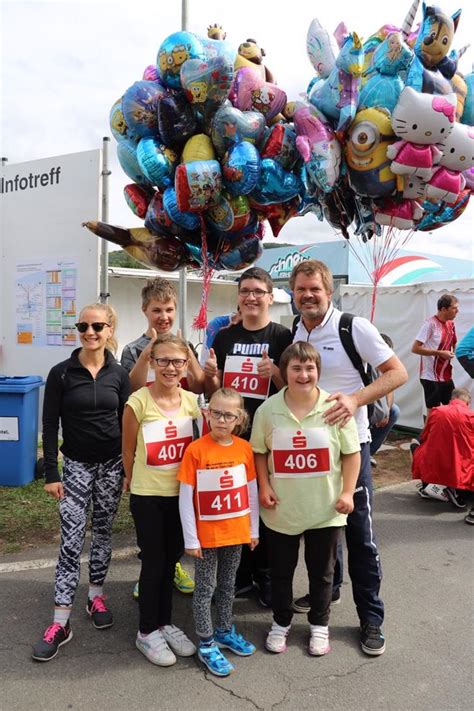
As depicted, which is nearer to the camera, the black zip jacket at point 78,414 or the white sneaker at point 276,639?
the white sneaker at point 276,639

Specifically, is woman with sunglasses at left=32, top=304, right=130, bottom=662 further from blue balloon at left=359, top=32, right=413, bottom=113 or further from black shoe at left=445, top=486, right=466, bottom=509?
black shoe at left=445, top=486, right=466, bottom=509

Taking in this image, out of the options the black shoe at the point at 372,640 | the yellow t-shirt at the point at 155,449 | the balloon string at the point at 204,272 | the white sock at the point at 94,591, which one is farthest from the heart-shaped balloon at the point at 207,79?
the black shoe at the point at 372,640

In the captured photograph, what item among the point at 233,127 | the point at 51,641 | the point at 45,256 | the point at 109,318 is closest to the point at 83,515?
the point at 51,641

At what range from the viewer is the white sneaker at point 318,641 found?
2709 mm

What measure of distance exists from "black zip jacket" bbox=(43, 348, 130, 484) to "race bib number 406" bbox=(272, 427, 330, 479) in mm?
932

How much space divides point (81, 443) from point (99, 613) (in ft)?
3.17

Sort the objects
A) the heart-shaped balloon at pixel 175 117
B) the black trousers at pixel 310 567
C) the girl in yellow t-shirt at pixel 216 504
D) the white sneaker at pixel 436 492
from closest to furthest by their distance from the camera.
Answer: the girl in yellow t-shirt at pixel 216 504
the black trousers at pixel 310 567
the heart-shaped balloon at pixel 175 117
the white sneaker at pixel 436 492

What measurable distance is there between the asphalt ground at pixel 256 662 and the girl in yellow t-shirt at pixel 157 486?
14 cm

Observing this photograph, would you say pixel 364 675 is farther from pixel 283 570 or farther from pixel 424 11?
pixel 424 11

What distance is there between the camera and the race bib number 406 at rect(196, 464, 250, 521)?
102 inches

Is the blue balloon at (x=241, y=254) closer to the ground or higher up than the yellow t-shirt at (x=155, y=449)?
higher up

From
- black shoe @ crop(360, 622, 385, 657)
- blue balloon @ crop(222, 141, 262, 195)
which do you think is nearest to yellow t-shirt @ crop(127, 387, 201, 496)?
black shoe @ crop(360, 622, 385, 657)

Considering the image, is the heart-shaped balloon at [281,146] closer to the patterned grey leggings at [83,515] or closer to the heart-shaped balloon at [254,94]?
the heart-shaped balloon at [254,94]

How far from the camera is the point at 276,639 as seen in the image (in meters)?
2.74
